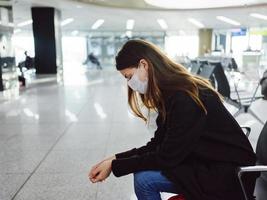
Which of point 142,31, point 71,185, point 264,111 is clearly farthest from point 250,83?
point 142,31

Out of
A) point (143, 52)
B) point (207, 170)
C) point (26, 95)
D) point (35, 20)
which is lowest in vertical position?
point (26, 95)

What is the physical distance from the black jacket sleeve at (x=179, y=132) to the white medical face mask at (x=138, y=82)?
0.16 m

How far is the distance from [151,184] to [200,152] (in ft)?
0.84

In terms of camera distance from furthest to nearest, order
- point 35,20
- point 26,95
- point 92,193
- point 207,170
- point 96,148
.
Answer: point 35,20 < point 26,95 < point 96,148 < point 92,193 < point 207,170

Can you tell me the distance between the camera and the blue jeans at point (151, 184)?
1.35 metres

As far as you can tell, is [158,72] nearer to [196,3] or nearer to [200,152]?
[200,152]

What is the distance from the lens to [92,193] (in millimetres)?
2461

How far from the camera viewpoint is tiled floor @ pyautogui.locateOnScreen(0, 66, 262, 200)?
253 centimetres

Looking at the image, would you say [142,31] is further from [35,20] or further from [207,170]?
[207,170]

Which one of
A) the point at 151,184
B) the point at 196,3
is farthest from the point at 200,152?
the point at 196,3

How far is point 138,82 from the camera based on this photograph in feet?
4.62

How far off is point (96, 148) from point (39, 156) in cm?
63

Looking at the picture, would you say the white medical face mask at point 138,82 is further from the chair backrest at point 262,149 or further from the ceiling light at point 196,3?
the ceiling light at point 196,3

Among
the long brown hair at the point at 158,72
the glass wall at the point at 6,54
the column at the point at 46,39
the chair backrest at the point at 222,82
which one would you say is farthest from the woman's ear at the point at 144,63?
the column at the point at 46,39
